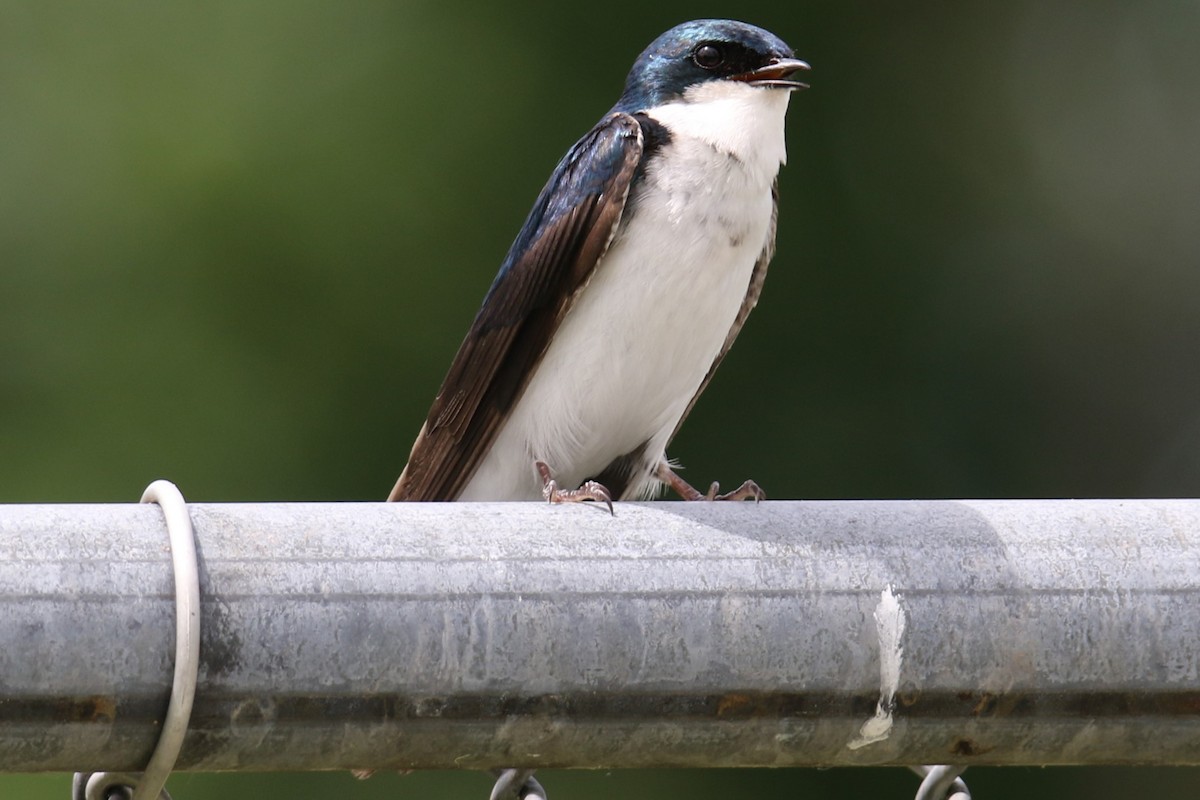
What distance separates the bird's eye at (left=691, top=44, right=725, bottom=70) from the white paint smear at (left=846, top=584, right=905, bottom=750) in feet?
7.00

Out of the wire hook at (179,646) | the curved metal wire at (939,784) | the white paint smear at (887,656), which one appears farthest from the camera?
the curved metal wire at (939,784)

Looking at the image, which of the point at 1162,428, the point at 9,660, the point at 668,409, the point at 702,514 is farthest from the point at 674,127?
the point at 1162,428

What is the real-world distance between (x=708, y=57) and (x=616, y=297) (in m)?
0.58

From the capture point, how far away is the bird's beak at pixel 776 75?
317cm

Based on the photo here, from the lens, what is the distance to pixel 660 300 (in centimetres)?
292

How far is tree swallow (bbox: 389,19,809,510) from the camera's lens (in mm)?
2936

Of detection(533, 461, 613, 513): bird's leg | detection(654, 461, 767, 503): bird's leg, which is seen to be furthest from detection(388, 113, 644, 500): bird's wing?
detection(654, 461, 767, 503): bird's leg

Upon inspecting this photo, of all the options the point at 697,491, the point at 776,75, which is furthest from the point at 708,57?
the point at 697,491

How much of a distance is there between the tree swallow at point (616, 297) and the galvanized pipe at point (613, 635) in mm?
1501

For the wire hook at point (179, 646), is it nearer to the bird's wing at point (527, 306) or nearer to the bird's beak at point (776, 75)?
the bird's wing at point (527, 306)

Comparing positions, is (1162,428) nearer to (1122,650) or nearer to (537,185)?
(537,185)

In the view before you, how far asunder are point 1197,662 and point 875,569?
230mm

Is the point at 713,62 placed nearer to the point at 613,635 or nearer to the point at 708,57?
the point at 708,57

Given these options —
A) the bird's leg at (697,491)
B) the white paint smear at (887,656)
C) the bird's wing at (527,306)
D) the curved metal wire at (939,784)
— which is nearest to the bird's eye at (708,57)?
the bird's wing at (527,306)
